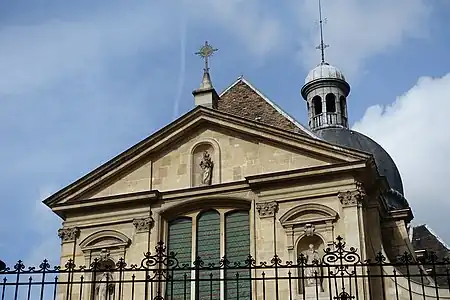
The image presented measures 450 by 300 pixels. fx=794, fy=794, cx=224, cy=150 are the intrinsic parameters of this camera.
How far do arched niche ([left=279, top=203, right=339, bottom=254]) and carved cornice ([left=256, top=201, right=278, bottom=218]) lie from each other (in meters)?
0.28

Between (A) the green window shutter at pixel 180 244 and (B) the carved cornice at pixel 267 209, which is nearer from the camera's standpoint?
(B) the carved cornice at pixel 267 209

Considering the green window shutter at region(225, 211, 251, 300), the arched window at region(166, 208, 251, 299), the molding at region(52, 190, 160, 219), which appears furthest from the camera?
the molding at region(52, 190, 160, 219)

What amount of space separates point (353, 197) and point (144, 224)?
546 cm

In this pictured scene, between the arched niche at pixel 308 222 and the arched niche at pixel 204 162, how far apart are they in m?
2.38

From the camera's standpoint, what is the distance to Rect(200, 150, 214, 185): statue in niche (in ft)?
67.8

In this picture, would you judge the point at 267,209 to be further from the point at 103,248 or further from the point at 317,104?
the point at 317,104

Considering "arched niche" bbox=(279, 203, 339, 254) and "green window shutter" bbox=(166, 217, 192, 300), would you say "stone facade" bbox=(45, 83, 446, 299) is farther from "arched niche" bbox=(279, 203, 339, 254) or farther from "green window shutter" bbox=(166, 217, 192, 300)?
"green window shutter" bbox=(166, 217, 192, 300)

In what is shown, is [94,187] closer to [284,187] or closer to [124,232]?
[124,232]

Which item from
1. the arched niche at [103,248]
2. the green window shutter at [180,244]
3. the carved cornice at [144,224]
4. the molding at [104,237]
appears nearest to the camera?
the green window shutter at [180,244]

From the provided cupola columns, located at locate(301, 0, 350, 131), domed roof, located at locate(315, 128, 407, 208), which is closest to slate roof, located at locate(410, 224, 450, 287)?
domed roof, located at locate(315, 128, 407, 208)

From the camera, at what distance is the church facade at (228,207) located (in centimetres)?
1892

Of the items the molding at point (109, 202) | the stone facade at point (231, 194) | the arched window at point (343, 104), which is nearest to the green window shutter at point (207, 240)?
the stone facade at point (231, 194)

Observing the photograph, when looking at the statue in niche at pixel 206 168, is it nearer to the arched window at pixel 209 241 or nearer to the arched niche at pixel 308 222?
the arched window at pixel 209 241

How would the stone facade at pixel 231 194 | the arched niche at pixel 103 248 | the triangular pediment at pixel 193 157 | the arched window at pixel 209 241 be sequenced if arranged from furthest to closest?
the arched niche at pixel 103 248 → the triangular pediment at pixel 193 157 → the arched window at pixel 209 241 → the stone facade at pixel 231 194
